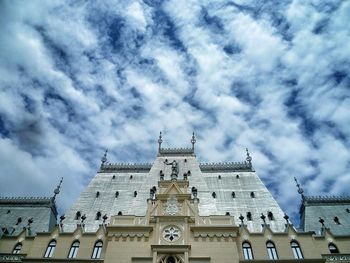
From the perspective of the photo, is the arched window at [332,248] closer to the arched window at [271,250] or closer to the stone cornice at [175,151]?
the arched window at [271,250]

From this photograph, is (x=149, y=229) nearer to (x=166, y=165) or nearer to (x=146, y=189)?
(x=146, y=189)

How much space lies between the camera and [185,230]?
115 feet

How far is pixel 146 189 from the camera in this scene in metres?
44.8

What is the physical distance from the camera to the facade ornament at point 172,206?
37312 mm

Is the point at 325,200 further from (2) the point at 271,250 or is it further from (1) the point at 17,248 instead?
(1) the point at 17,248

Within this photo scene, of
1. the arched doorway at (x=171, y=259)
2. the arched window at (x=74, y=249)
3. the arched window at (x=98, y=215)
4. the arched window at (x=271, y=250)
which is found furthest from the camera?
the arched window at (x=98, y=215)

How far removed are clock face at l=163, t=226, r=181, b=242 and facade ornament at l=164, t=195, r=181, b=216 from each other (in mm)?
1819

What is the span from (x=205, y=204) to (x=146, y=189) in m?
8.92

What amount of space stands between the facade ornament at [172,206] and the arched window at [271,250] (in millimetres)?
10734

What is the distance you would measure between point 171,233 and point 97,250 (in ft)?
28.0

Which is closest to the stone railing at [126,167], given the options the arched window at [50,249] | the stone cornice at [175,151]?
the stone cornice at [175,151]

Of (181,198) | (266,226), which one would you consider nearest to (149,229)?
(181,198)

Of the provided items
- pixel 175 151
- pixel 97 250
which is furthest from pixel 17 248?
pixel 175 151

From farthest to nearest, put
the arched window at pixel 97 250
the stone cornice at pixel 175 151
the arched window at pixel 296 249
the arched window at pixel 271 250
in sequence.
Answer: the stone cornice at pixel 175 151
the arched window at pixel 97 250
the arched window at pixel 271 250
the arched window at pixel 296 249
